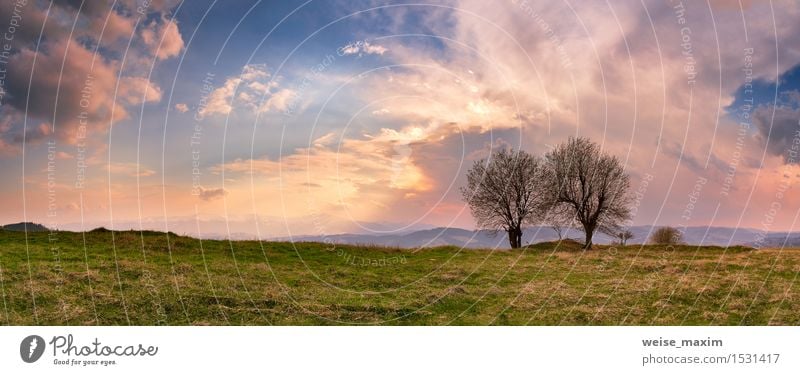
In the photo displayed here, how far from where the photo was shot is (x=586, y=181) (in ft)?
196

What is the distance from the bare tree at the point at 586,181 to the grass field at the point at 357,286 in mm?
16379

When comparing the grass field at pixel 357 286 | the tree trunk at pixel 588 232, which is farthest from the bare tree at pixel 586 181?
the grass field at pixel 357 286

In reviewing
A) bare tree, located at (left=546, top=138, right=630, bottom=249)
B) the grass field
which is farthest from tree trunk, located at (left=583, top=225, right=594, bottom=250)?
the grass field

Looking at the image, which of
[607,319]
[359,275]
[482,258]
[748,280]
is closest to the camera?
→ [607,319]

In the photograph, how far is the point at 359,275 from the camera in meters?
34.6

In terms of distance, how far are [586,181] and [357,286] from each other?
3620cm

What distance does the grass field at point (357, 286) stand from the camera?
2423cm

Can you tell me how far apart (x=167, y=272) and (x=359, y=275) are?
10633mm

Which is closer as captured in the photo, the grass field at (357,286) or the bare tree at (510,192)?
the grass field at (357,286)

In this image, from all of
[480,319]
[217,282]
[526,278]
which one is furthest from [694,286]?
[217,282]

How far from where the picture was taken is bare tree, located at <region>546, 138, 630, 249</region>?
59.5 m

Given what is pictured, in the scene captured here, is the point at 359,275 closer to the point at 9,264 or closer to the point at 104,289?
the point at 104,289

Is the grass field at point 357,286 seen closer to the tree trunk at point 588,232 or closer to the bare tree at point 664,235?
the tree trunk at point 588,232
